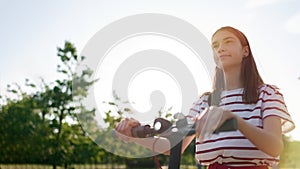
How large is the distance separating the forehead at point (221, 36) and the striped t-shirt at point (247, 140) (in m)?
0.23

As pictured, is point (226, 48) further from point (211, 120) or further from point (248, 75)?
point (211, 120)

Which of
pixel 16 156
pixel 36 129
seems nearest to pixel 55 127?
pixel 36 129

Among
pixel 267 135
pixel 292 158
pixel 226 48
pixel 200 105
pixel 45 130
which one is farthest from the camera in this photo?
pixel 292 158

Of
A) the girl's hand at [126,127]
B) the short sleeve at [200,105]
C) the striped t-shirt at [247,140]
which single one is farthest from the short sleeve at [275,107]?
the girl's hand at [126,127]

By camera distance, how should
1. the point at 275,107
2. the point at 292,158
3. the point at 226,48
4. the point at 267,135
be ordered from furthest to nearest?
the point at 292,158 < the point at 226,48 < the point at 275,107 < the point at 267,135

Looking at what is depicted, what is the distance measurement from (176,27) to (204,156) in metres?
0.55

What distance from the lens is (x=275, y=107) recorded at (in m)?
1.86

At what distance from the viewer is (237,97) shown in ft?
6.73

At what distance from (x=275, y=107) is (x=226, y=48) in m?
0.29

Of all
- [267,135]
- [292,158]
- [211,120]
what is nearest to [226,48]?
[267,135]

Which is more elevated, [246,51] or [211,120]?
[246,51]

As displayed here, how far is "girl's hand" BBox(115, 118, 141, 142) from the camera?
62.6 inches

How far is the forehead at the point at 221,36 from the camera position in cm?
196

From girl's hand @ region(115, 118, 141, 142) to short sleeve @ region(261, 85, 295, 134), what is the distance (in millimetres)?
521
